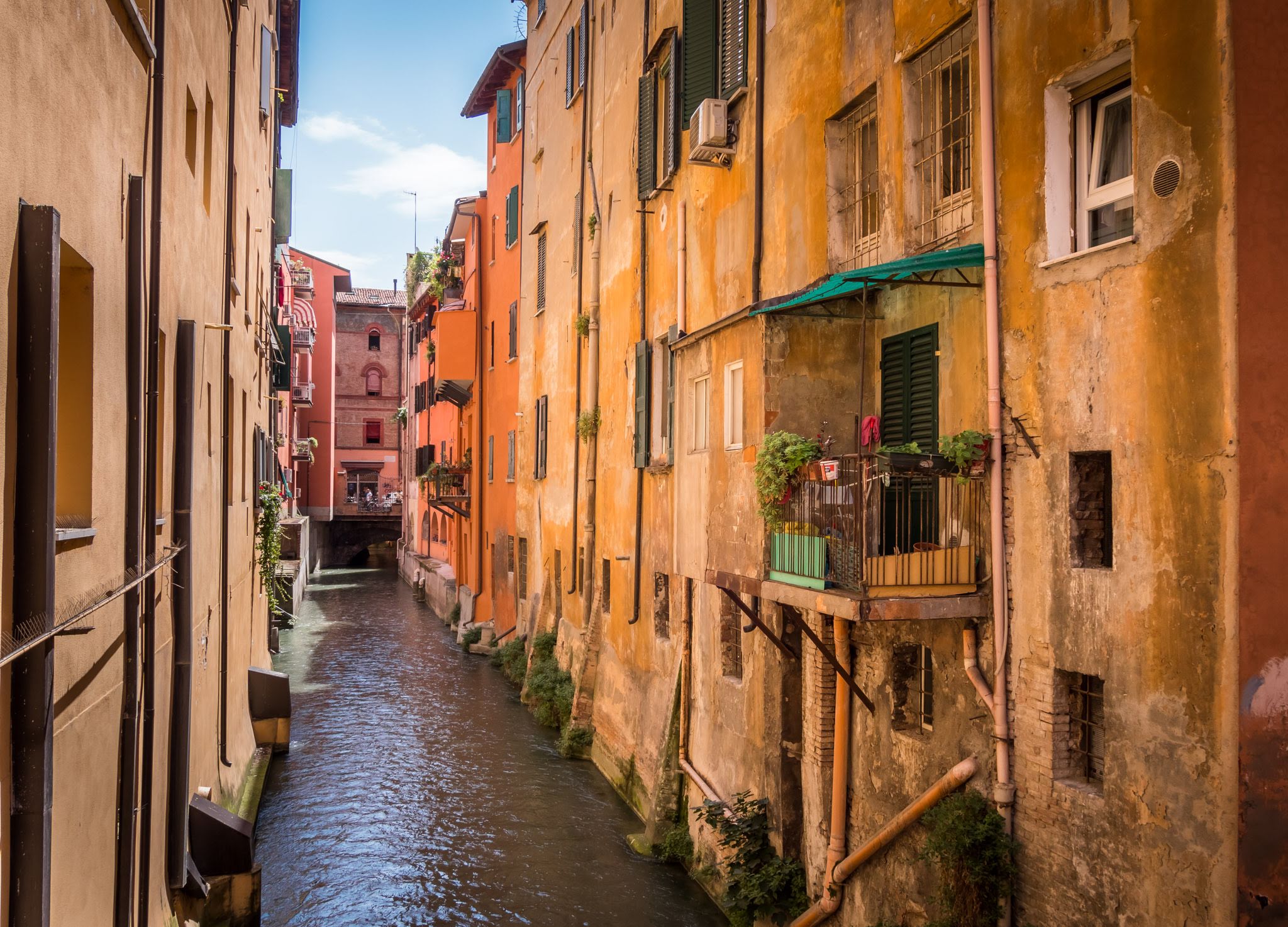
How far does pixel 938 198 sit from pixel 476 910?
358 inches

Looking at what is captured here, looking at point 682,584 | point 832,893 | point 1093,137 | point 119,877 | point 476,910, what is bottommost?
point 476,910

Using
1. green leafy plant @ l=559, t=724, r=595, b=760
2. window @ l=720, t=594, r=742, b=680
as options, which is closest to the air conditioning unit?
window @ l=720, t=594, r=742, b=680

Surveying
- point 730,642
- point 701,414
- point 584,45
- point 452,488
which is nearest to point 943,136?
point 701,414

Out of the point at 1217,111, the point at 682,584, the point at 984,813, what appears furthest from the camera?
the point at 682,584

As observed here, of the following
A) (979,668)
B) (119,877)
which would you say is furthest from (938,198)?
(119,877)

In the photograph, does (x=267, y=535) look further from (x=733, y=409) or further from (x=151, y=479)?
(x=151, y=479)

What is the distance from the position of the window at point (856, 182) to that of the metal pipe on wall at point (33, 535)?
Answer: 22.2 ft

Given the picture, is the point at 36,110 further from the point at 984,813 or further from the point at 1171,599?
the point at 984,813

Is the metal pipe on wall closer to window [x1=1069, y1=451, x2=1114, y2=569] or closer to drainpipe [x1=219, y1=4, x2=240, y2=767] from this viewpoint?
window [x1=1069, y1=451, x2=1114, y2=569]

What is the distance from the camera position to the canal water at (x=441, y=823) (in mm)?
12414

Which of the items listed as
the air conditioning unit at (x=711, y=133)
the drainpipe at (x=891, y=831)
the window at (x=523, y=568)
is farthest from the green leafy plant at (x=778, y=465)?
the window at (x=523, y=568)

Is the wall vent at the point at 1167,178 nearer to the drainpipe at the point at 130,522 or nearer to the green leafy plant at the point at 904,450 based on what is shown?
the green leafy plant at the point at 904,450

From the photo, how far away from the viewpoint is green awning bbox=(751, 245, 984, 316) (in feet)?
25.4

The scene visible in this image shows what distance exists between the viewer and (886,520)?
880 cm
